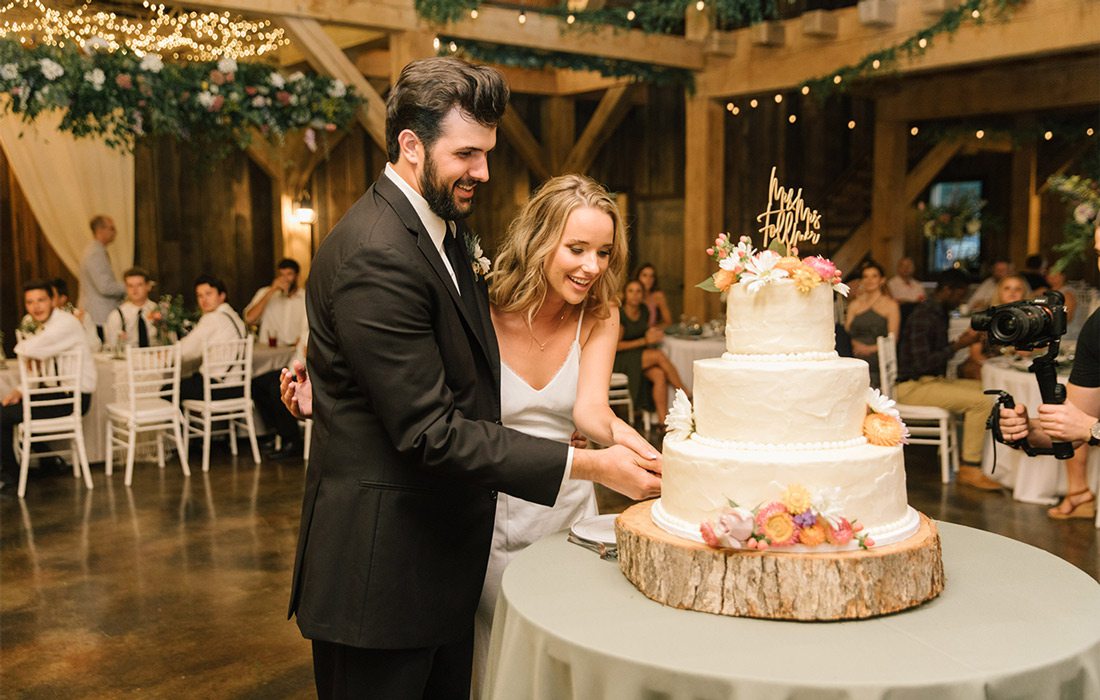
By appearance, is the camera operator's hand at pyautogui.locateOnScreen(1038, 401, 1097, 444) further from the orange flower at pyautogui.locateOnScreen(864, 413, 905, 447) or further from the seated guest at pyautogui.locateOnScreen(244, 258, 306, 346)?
the seated guest at pyautogui.locateOnScreen(244, 258, 306, 346)

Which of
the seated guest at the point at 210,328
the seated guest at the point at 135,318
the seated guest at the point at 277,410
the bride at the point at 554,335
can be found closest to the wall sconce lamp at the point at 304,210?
the seated guest at the point at 277,410

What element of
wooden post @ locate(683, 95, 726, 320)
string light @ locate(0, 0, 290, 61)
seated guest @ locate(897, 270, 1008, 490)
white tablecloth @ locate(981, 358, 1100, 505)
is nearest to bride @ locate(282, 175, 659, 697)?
white tablecloth @ locate(981, 358, 1100, 505)

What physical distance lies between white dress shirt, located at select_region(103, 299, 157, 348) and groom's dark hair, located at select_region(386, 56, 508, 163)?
6.55 m

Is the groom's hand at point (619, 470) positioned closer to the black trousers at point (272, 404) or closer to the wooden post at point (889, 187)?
the black trousers at point (272, 404)

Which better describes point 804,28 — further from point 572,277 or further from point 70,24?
point 572,277

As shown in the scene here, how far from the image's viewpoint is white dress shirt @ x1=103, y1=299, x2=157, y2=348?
25.8 feet

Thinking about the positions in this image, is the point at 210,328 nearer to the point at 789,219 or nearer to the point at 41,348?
the point at 41,348

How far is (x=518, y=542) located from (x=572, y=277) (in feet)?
2.19

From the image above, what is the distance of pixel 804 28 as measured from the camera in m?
8.88

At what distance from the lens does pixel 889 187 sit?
1220 cm

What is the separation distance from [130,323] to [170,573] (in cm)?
350

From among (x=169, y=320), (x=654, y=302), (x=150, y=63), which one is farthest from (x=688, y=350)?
(x=150, y=63)

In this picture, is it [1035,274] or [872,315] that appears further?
[1035,274]

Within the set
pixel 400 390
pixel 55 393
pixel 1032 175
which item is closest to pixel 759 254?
pixel 400 390
